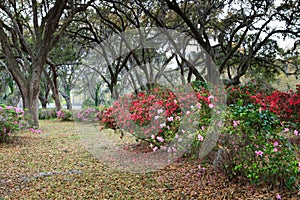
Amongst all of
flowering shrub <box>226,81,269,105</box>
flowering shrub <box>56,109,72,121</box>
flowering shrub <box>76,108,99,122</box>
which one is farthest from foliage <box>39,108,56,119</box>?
flowering shrub <box>226,81,269,105</box>

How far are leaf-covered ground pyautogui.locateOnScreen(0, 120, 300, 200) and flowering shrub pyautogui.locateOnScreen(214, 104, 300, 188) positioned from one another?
15cm

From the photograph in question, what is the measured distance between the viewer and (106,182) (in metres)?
3.97

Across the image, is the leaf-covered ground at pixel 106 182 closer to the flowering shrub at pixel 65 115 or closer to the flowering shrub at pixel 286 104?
the flowering shrub at pixel 286 104

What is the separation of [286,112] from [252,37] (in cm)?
641

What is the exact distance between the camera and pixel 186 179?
3.85 m

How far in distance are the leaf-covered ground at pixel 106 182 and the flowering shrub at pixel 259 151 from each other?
150 mm

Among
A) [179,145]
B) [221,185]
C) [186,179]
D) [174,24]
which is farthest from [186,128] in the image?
[174,24]

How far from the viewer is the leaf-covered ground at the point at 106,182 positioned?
3.31 meters

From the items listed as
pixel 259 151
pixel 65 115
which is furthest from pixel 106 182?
pixel 65 115

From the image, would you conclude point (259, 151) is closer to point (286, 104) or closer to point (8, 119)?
point (286, 104)

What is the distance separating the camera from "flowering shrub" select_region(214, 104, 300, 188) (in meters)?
2.88

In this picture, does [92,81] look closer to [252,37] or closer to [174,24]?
[174,24]

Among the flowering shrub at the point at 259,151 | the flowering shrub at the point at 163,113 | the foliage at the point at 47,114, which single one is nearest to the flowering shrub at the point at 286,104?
the flowering shrub at the point at 163,113

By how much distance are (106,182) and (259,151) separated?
82.9 inches
